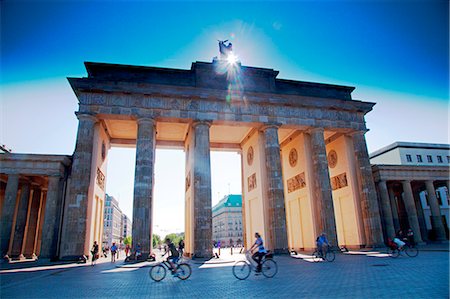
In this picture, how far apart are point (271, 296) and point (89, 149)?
727 inches

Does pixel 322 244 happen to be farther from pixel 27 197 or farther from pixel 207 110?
pixel 27 197

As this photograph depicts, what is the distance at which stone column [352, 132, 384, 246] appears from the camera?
79.7 ft

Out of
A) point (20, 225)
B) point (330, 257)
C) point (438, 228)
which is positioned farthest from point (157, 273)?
point (438, 228)

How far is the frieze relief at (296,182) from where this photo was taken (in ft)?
A: 90.9

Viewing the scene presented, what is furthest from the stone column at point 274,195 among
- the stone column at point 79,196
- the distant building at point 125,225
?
the distant building at point 125,225

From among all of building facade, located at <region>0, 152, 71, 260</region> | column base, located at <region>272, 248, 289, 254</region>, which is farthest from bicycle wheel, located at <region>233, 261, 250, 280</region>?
building facade, located at <region>0, 152, 71, 260</region>

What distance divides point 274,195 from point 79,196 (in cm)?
1424

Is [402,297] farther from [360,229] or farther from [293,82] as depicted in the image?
[293,82]

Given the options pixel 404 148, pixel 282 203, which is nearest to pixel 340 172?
pixel 282 203

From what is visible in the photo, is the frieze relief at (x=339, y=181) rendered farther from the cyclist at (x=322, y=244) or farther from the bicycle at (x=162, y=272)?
the bicycle at (x=162, y=272)

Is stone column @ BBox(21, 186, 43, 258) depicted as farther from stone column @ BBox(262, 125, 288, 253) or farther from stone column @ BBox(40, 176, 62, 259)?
stone column @ BBox(262, 125, 288, 253)

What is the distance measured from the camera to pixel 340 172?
28.4 metres

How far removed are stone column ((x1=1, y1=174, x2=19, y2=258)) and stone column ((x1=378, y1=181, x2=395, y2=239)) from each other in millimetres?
30470

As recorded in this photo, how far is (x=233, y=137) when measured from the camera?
30.6 m
